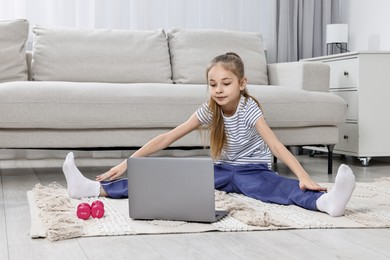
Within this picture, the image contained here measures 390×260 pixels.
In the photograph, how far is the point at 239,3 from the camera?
487 cm

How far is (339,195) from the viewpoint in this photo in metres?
1.99

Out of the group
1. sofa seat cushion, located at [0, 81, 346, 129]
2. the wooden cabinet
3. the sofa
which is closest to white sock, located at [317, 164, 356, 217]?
the sofa

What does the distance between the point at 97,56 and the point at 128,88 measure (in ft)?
2.21

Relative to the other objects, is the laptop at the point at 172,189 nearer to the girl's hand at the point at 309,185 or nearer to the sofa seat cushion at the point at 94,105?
the girl's hand at the point at 309,185

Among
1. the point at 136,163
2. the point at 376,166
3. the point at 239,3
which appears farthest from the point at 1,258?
the point at 239,3

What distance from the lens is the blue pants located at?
7.23 feet

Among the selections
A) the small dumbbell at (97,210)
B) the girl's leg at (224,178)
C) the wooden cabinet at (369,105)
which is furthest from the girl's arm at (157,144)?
the wooden cabinet at (369,105)

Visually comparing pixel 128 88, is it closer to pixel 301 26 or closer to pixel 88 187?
pixel 88 187

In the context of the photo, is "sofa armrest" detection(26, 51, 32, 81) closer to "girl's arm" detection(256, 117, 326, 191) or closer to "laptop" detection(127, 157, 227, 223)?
"girl's arm" detection(256, 117, 326, 191)

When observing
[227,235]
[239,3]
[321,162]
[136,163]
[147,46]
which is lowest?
[321,162]

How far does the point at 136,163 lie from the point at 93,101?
1230 mm

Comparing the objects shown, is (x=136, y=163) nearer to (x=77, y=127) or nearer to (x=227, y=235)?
(x=227, y=235)

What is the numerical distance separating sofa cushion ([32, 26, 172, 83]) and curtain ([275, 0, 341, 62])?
4.33ft

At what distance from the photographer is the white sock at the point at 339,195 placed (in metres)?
1.92
